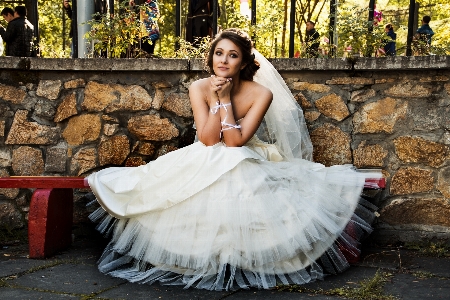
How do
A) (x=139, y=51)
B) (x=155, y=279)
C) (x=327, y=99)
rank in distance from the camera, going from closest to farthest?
(x=155, y=279) < (x=327, y=99) < (x=139, y=51)

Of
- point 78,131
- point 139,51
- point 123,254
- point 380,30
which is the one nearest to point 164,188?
point 123,254

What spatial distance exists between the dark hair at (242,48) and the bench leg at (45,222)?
4.38ft

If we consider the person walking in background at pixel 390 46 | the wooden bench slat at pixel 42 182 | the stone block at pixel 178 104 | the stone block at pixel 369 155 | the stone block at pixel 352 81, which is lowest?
the wooden bench slat at pixel 42 182

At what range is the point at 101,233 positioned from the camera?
12.5 feet

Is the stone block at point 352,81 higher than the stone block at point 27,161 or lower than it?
higher

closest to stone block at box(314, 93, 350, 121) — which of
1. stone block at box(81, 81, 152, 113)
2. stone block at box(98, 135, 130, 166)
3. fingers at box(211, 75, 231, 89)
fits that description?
fingers at box(211, 75, 231, 89)

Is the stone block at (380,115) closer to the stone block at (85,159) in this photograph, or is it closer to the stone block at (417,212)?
the stone block at (417,212)

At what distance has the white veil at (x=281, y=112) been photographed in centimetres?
396

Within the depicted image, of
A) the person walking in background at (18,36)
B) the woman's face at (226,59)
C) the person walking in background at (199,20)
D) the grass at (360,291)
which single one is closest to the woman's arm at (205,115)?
the woman's face at (226,59)

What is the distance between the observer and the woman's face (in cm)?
369

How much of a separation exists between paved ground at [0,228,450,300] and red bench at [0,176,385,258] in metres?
0.10

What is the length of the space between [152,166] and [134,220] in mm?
353

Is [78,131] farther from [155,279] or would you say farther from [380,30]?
[380,30]

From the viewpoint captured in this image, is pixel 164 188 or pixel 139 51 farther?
pixel 139 51
